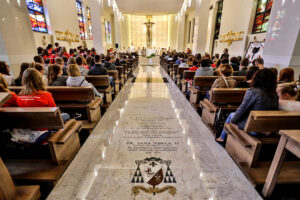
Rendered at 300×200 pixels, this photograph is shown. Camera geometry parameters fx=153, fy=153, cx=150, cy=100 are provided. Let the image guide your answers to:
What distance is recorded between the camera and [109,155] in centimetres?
201

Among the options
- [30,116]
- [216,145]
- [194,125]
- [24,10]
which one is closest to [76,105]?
[30,116]

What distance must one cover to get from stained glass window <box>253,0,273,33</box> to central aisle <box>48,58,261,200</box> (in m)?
6.61

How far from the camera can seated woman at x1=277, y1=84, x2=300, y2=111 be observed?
1564 mm

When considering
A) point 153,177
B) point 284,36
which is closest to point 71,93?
point 153,177

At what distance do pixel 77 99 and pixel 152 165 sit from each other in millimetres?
1629

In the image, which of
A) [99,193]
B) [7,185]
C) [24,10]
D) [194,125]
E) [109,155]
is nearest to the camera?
[7,185]

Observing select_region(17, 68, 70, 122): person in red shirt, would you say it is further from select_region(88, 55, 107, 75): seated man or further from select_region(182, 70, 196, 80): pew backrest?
select_region(182, 70, 196, 80): pew backrest

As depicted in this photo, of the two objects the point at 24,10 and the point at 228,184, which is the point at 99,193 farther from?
the point at 24,10

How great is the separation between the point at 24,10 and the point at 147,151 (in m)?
5.57

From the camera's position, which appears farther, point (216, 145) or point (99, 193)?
point (216, 145)

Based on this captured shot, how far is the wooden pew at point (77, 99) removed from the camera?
2454mm

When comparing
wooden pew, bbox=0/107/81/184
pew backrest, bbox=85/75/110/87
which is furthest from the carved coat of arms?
pew backrest, bbox=85/75/110/87

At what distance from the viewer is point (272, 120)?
144cm

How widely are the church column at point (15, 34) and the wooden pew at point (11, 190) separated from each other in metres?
4.36
